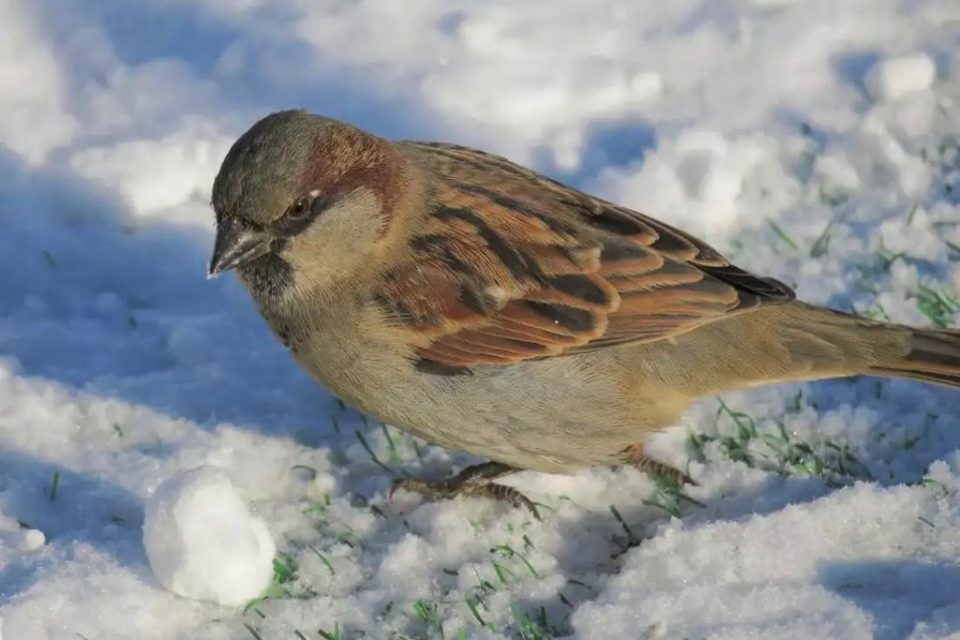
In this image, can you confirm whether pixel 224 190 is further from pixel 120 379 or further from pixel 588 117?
pixel 588 117

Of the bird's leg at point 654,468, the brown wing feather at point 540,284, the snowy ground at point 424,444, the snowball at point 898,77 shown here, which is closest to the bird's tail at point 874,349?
the brown wing feather at point 540,284

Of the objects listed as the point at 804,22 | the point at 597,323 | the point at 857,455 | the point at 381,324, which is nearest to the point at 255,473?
the point at 381,324

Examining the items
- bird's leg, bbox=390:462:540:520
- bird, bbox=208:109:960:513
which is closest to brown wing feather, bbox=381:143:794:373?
bird, bbox=208:109:960:513

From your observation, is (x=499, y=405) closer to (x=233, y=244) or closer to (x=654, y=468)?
(x=654, y=468)

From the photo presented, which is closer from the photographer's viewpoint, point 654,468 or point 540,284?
point 540,284

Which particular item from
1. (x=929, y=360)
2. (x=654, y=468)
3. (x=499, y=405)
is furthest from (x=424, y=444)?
(x=929, y=360)
